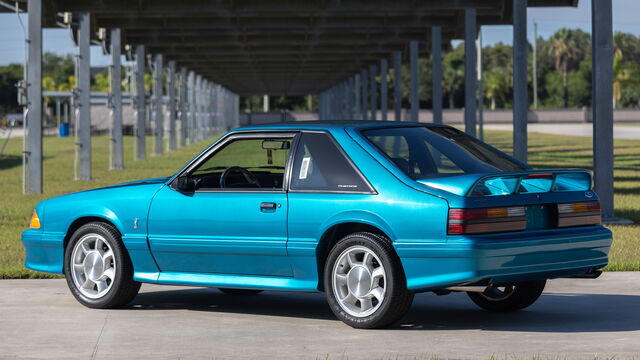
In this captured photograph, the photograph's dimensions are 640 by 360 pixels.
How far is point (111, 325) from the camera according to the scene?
26.3 feet

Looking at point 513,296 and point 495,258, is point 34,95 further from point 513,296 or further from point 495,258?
point 495,258

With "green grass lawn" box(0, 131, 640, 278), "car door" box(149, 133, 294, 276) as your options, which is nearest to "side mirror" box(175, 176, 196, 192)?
"car door" box(149, 133, 294, 276)

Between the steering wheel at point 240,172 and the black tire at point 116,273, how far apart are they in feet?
3.02

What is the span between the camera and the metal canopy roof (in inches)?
1121

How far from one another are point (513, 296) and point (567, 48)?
144 meters

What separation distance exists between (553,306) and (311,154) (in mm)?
2182

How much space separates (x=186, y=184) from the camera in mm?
8398

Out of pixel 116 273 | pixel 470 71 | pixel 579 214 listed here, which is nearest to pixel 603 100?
pixel 579 214

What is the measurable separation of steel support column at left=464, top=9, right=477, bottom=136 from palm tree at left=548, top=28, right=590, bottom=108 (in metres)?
116

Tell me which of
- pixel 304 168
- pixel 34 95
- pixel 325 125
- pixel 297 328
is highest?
pixel 34 95

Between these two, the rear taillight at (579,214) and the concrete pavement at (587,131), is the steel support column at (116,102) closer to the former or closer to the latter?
the rear taillight at (579,214)

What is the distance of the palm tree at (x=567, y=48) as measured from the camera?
14800cm

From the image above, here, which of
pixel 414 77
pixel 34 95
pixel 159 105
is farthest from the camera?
pixel 159 105

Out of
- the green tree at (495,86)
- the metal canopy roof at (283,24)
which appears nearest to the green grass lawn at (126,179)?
the metal canopy roof at (283,24)
